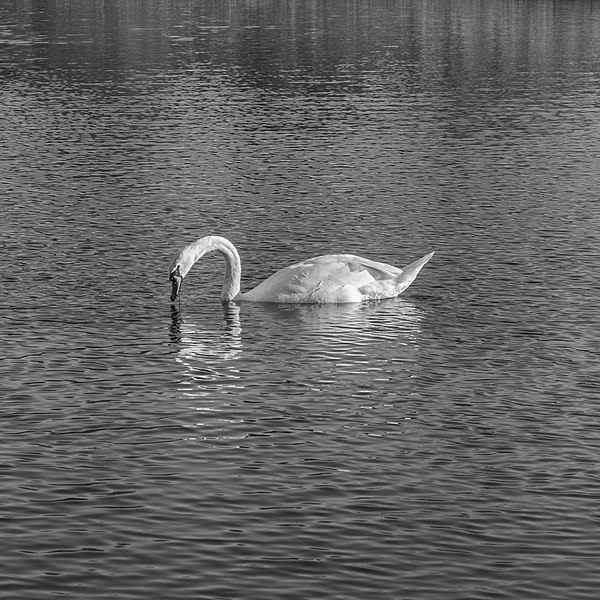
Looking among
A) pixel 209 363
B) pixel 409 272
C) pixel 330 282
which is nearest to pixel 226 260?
pixel 330 282

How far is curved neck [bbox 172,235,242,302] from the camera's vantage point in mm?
32906

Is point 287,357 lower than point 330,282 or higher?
lower

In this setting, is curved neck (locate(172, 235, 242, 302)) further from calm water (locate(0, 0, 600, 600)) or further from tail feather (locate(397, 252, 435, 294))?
tail feather (locate(397, 252, 435, 294))

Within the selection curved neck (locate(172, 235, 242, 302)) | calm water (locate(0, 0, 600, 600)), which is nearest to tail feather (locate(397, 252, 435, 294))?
calm water (locate(0, 0, 600, 600))

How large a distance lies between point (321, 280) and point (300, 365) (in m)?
5.39

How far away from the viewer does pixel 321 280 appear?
32562 millimetres

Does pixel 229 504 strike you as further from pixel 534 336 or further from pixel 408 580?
pixel 534 336

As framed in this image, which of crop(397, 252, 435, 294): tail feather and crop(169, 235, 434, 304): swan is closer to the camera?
crop(169, 235, 434, 304): swan

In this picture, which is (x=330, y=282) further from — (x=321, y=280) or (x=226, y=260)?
(x=226, y=260)

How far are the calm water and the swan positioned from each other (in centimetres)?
45

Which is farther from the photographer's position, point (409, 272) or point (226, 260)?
point (226, 260)

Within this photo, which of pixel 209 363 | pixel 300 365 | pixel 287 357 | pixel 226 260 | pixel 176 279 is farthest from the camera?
pixel 226 260

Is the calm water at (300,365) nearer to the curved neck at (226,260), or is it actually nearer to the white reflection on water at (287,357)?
the white reflection on water at (287,357)

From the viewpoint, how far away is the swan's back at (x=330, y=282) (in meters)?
32.4
